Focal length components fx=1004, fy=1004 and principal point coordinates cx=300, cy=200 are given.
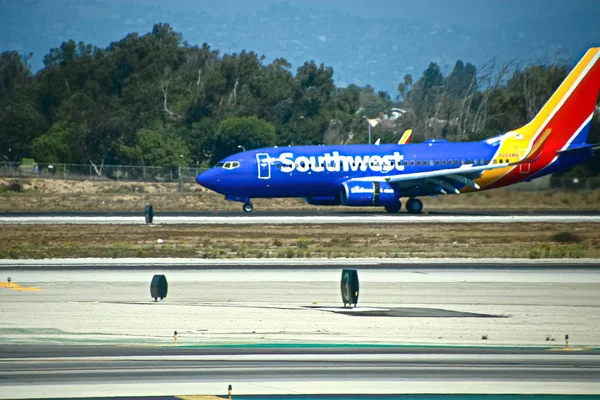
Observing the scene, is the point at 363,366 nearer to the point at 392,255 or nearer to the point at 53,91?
the point at 392,255

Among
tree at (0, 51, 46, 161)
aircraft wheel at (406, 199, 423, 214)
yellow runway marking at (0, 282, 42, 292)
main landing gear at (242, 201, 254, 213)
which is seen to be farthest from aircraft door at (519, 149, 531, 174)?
tree at (0, 51, 46, 161)

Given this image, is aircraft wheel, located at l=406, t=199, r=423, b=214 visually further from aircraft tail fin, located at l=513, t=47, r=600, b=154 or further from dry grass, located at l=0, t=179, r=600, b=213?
aircraft tail fin, located at l=513, t=47, r=600, b=154

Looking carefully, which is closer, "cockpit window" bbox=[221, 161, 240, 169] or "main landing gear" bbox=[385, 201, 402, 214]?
"cockpit window" bbox=[221, 161, 240, 169]

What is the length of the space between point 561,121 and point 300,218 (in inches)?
654

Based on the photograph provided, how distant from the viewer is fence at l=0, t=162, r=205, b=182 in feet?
290

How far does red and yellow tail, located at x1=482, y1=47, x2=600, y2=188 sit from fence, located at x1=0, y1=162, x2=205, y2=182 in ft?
118

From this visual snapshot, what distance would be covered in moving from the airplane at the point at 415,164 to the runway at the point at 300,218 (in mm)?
1307

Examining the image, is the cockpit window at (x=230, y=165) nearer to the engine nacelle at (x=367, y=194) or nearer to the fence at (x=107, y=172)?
the engine nacelle at (x=367, y=194)

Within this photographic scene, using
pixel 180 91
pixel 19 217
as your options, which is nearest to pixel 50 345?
pixel 19 217

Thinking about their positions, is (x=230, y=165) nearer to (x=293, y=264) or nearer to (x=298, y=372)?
(x=293, y=264)

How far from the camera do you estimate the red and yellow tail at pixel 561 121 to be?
5738cm

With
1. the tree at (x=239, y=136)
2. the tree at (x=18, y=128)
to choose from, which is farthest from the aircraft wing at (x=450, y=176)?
the tree at (x=18, y=128)

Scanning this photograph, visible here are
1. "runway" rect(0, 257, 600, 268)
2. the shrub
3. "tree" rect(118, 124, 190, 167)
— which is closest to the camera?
"runway" rect(0, 257, 600, 268)

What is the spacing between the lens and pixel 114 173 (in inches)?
3652
